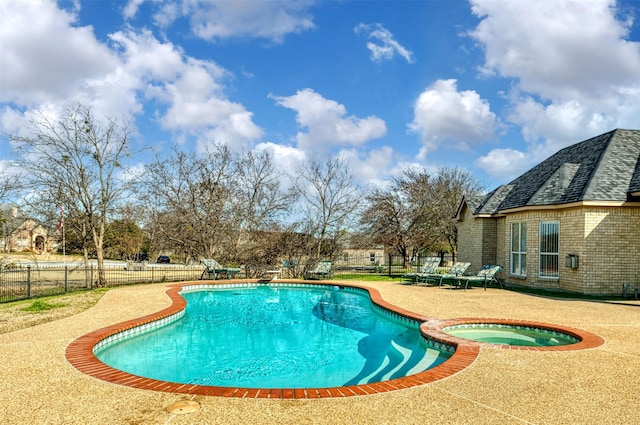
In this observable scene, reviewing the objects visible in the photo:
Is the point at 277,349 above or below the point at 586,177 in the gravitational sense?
below

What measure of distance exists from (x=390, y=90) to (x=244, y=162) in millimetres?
10725

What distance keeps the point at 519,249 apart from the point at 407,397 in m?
15.0

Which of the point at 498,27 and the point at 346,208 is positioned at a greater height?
the point at 498,27

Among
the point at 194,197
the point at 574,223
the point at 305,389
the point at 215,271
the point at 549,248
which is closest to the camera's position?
the point at 305,389

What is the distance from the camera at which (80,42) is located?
472 inches

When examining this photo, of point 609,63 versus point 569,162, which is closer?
point 609,63

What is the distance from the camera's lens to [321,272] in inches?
816

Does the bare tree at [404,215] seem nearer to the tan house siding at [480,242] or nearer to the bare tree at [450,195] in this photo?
the bare tree at [450,195]

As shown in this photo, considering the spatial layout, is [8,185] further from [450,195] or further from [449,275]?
[450,195]

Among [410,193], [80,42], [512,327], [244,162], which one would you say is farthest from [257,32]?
[410,193]

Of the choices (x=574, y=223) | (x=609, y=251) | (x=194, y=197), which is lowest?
(x=609, y=251)

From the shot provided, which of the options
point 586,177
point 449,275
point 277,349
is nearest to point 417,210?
point 449,275

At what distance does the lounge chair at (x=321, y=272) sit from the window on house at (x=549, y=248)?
31.5 feet

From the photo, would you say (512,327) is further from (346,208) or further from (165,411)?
(346,208)
